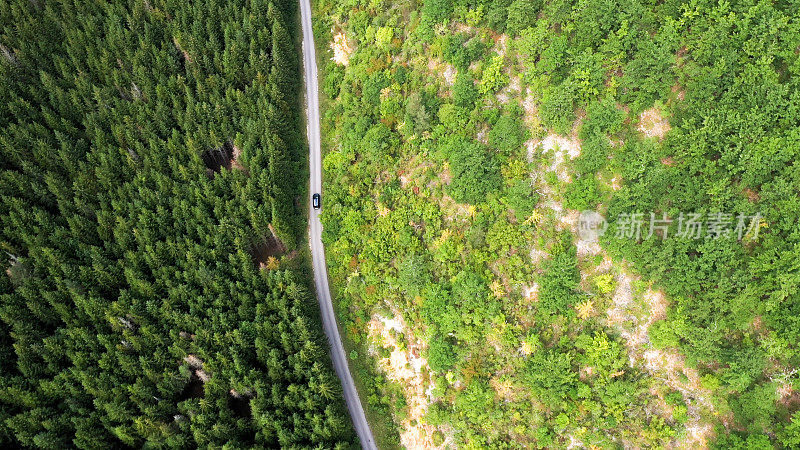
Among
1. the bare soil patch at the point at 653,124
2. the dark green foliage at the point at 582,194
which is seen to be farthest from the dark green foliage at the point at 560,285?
the bare soil patch at the point at 653,124

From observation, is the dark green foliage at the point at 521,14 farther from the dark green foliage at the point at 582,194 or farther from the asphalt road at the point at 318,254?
the asphalt road at the point at 318,254

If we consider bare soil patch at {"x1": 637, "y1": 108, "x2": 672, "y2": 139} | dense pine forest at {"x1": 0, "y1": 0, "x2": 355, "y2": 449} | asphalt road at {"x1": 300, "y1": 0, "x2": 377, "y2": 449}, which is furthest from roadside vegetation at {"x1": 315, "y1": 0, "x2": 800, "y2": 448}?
dense pine forest at {"x1": 0, "y1": 0, "x2": 355, "y2": 449}

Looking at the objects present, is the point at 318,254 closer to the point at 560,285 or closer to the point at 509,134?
the point at 509,134

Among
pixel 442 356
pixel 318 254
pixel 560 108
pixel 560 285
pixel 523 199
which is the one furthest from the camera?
pixel 318 254

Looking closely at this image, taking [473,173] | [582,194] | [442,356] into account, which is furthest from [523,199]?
[442,356]

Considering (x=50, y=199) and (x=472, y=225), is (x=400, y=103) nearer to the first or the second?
(x=472, y=225)

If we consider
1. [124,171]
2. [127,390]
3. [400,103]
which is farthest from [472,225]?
[124,171]
